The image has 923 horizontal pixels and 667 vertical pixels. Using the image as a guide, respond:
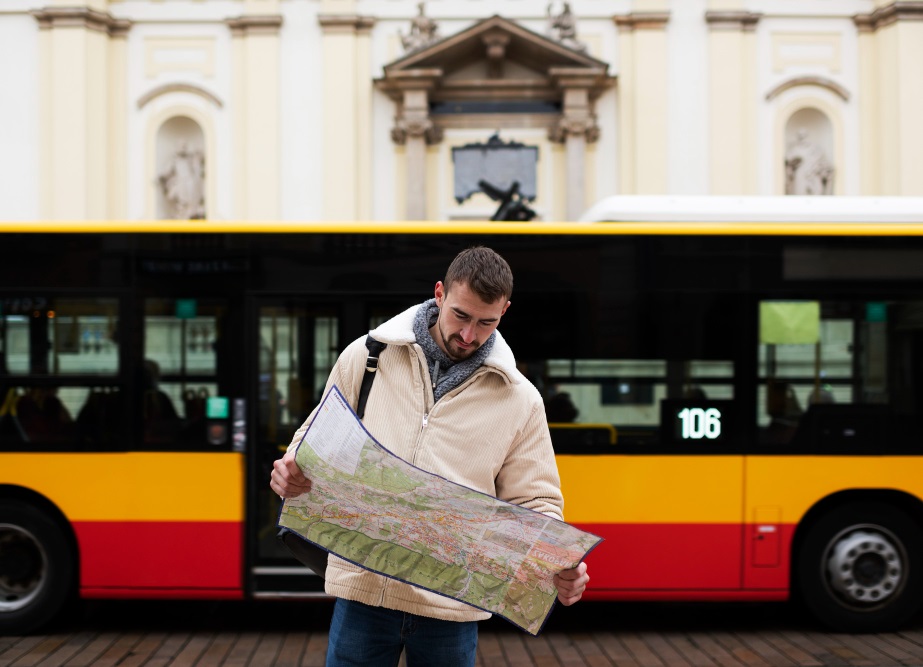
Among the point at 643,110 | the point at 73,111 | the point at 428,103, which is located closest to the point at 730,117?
the point at 643,110

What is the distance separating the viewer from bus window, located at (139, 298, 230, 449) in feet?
18.7

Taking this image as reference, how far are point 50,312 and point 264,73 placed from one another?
1356 cm

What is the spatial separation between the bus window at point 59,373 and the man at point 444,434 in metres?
3.74

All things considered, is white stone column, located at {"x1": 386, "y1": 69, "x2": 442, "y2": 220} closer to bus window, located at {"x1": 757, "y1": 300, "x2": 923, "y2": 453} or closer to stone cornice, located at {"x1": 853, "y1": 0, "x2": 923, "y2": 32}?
stone cornice, located at {"x1": 853, "y1": 0, "x2": 923, "y2": 32}

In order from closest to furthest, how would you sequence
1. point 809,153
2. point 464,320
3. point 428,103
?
point 464,320 → point 428,103 → point 809,153

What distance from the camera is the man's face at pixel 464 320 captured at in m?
2.26

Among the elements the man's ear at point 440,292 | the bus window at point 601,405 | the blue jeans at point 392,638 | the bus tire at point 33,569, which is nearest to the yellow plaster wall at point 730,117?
the bus window at point 601,405

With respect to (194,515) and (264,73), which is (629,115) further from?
(194,515)

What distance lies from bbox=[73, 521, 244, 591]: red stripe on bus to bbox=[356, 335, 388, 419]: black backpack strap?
3.48 m

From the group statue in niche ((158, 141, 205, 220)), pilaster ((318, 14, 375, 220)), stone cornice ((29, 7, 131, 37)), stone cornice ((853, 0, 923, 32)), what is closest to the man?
pilaster ((318, 14, 375, 220))

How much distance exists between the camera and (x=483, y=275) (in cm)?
224

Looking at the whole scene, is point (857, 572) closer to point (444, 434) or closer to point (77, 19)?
point (444, 434)

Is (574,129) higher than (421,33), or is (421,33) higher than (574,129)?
(421,33)

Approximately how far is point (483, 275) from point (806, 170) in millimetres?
17854
